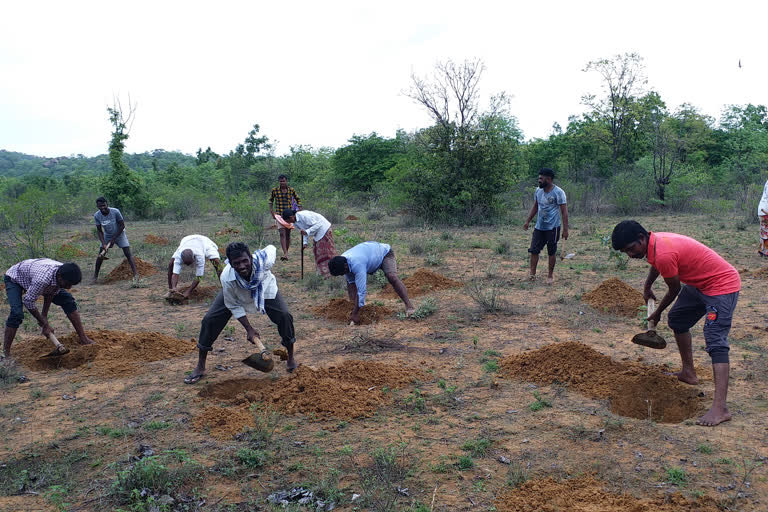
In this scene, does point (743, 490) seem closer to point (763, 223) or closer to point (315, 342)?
point (315, 342)

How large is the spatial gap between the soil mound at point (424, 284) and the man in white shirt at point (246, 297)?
3355 millimetres

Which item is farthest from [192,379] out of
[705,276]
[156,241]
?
[156,241]

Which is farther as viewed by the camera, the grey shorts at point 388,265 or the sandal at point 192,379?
the grey shorts at point 388,265

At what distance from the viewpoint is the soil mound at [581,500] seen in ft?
9.71

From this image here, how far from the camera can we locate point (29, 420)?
447 cm

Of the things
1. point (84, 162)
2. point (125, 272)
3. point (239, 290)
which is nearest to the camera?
point (239, 290)

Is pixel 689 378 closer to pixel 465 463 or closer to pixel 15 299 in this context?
pixel 465 463

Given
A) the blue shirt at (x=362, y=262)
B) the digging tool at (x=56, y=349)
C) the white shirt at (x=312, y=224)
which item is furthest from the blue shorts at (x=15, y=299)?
the white shirt at (x=312, y=224)

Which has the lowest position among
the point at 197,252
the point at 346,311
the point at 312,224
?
the point at 346,311

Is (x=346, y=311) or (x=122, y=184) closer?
(x=346, y=311)

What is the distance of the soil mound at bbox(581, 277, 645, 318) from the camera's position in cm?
684

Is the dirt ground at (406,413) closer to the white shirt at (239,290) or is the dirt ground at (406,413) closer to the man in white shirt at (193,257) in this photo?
the man in white shirt at (193,257)

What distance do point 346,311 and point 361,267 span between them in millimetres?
1058

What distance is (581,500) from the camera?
10.1ft
